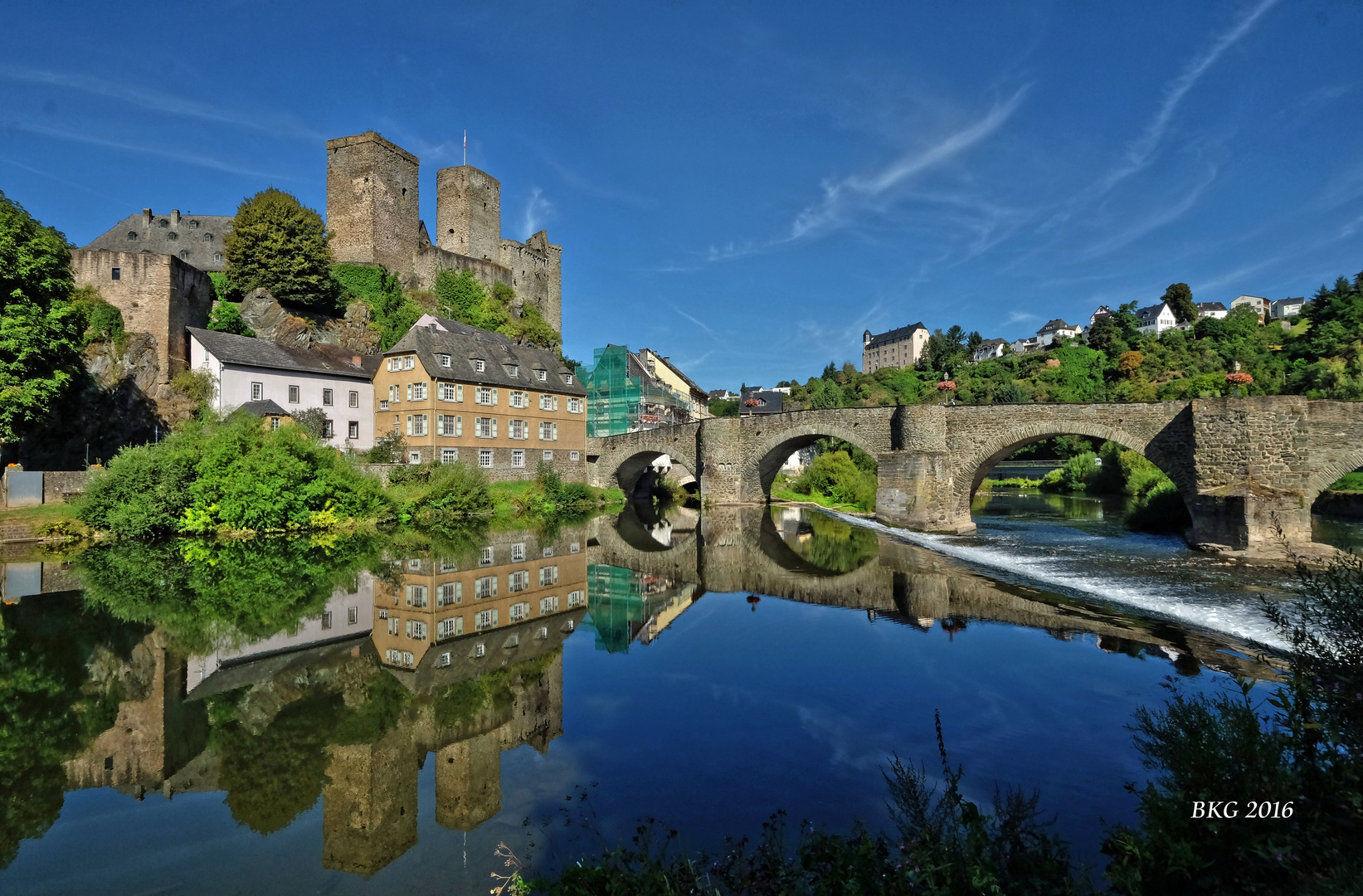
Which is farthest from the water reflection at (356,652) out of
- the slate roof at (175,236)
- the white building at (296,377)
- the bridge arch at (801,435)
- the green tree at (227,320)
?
the slate roof at (175,236)

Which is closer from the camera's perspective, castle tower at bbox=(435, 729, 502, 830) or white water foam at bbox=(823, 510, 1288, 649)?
castle tower at bbox=(435, 729, 502, 830)

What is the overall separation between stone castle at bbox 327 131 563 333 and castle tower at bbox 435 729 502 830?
135 feet

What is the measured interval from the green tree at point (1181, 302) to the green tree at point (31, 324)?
10024 centimetres

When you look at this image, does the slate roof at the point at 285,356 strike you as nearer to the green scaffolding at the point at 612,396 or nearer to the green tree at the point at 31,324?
the green tree at the point at 31,324

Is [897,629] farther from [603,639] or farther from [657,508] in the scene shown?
[657,508]

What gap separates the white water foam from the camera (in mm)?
10320

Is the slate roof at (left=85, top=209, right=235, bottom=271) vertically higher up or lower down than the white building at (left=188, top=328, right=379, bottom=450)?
higher up

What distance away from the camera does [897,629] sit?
11.2 meters

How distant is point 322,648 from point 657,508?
29714mm

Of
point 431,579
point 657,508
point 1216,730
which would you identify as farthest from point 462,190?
point 1216,730

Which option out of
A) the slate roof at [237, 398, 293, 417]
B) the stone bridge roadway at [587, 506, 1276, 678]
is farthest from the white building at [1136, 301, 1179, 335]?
the slate roof at [237, 398, 293, 417]

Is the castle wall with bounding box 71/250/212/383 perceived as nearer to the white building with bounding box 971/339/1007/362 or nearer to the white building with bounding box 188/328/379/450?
the white building with bounding box 188/328/379/450

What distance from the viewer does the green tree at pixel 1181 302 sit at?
8294 centimetres

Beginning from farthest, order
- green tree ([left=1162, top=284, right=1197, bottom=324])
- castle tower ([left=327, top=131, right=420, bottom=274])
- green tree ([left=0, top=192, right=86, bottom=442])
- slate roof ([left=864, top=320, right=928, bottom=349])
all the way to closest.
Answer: slate roof ([left=864, top=320, right=928, bottom=349]) < green tree ([left=1162, top=284, right=1197, bottom=324]) < castle tower ([left=327, top=131, right=420, bottom=274]) < green tree ([left=0, top=192, right=86, bottom=442])
